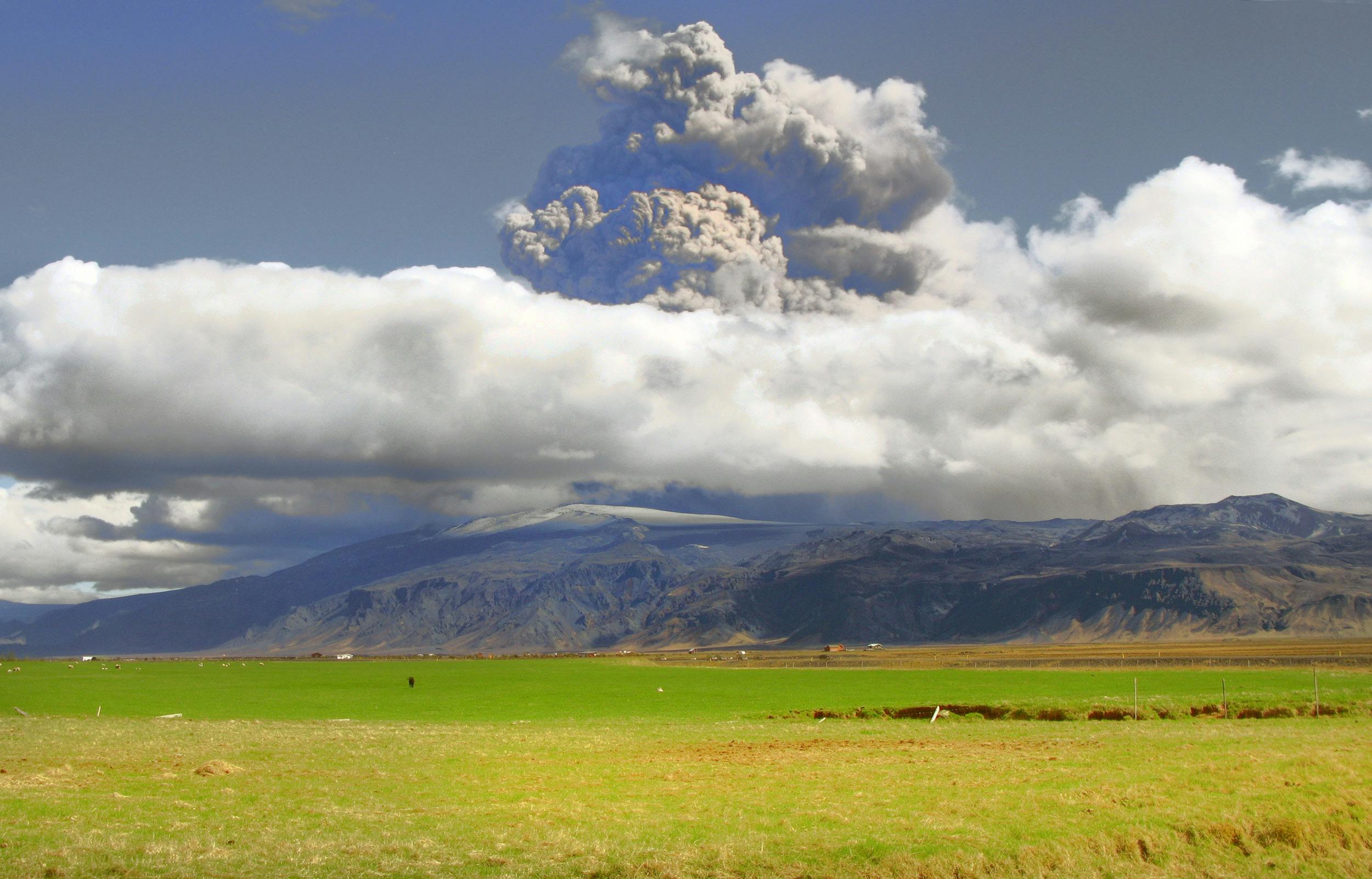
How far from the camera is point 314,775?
3688 cm

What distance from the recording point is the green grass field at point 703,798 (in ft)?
78.6

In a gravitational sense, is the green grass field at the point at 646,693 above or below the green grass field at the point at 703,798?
below

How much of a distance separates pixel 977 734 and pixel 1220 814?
75.5ft

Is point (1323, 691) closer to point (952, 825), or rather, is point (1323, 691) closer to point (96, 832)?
point (952, 825)

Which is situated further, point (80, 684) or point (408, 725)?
point (80, 684)

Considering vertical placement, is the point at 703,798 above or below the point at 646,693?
above

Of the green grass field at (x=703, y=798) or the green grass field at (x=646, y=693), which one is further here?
the green grass field at (x=646, y=693)

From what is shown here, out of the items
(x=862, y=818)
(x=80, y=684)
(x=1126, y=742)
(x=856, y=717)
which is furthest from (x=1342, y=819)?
(x=80, y=684)

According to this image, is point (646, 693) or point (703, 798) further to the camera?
point (646, 693)

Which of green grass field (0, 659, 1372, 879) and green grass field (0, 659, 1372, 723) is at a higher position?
green grass field (0, 659, 1372, 879)

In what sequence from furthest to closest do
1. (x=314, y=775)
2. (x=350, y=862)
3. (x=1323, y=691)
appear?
(x=1323, y=691)
(x=314, y=775)
(x=350, y=862)

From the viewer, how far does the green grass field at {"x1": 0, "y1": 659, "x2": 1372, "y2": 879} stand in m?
24.0

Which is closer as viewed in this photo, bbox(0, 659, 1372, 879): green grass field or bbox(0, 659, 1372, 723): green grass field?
bbox(0, 659, 1372, 879): green grass field

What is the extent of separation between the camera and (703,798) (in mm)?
31516
